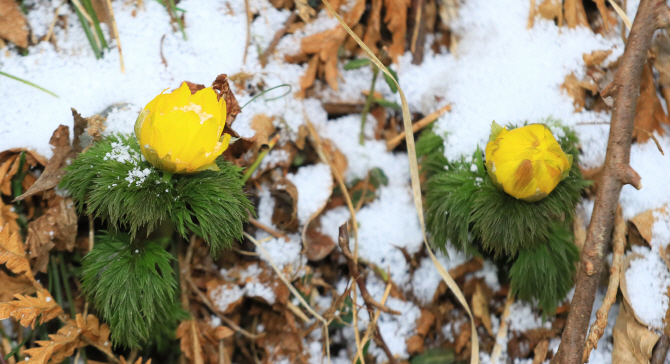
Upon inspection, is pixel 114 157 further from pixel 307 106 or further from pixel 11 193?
Result: pixel 307 106

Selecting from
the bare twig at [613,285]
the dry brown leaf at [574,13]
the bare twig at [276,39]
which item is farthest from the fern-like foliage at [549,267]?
the bare twig at [276,39]

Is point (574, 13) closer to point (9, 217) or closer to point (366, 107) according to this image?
point (366, 107)

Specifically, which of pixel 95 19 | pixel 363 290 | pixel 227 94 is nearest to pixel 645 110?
pixel 363 290

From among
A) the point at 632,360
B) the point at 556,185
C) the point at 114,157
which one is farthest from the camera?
the point at 632,360

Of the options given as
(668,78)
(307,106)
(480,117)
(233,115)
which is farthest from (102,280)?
(668,78)

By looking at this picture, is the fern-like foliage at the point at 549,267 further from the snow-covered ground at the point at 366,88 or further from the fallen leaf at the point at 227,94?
the fallen leaf at the point at 227,94

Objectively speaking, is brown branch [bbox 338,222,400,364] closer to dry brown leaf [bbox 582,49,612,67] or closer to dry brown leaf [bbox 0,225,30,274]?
dry brown leaf [bbox 0,225,30,274]

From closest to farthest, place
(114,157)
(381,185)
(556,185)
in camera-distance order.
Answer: (114,157) < (556,185) < (381,185)
